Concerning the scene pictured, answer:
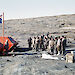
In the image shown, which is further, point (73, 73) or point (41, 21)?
point (41, 21)

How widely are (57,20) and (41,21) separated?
496 centimetres

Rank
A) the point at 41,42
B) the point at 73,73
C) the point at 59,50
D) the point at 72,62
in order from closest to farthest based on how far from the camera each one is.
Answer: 1. the point at 73,73
2. the point at 72,62
3. the point at 59,50
4. the point at 41,42

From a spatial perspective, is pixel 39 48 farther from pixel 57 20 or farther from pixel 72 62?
pixel 57 20

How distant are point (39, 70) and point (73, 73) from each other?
6.14 feet

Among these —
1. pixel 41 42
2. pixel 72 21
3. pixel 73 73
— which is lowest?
pixel 73 73

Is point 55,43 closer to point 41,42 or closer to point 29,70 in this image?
point 41,42

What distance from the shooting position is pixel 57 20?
5128 centimetres

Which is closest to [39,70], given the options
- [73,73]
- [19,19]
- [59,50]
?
[73,73]

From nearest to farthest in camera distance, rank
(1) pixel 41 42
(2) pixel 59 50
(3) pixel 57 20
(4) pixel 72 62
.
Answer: (4) pixel 72 62
(2) pixel 59 50
(1) pixel 41 42
(3) pixel 57 20

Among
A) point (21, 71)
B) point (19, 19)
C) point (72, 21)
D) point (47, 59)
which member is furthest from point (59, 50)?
point (19, 19)

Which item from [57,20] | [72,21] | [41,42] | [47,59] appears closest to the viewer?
[47,59]

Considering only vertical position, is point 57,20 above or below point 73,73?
above

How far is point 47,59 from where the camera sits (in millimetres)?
12703

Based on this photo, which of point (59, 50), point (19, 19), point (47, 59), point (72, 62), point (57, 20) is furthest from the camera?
point (19, 19)
